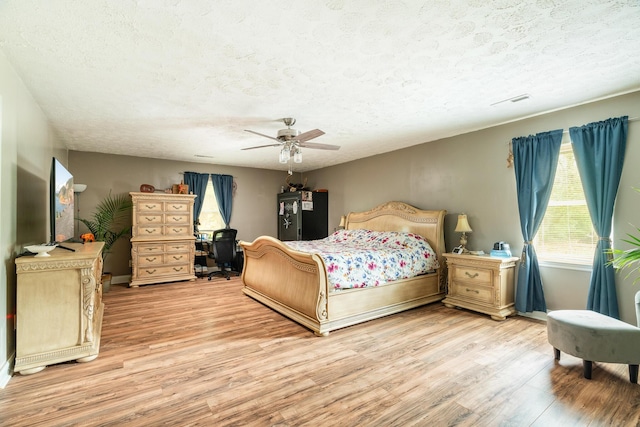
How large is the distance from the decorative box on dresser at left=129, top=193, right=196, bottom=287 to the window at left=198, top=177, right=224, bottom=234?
84cm

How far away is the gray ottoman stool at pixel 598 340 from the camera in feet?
7.17

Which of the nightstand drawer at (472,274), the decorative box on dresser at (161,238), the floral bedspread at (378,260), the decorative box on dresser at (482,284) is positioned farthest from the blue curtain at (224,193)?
the nightstand drawer at (472,274)

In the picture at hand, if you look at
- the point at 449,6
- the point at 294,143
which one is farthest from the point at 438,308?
the point at 449,6

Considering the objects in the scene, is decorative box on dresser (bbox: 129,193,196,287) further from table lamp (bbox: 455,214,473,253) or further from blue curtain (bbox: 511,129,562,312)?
blue curtain (bbox: 511,129,562,312)

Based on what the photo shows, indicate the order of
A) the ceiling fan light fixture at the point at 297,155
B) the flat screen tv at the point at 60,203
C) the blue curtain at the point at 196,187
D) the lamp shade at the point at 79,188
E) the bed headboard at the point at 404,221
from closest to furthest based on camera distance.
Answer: the flat screen tv at the point at 60,203, the ceiling fan light fixture at the point at 297,155, the bed headboard at the point at 404,221, the lamp shade at the point at 79,188, the blue curtain at the point at 196,187

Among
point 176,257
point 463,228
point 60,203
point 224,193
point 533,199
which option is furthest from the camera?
point 224,193

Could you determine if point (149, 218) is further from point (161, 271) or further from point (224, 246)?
point (224, 246)

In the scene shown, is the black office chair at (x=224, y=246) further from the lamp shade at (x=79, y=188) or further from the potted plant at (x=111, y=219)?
the lamp shade at (x=79, y=188)

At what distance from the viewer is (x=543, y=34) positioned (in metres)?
2.00

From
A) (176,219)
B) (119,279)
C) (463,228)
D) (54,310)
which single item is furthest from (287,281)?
(119,279)

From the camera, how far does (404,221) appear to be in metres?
5.01

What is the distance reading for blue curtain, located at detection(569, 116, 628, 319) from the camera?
298 cm

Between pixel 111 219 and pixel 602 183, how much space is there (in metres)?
7.08

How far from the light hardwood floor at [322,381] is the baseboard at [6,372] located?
81 millimetres
